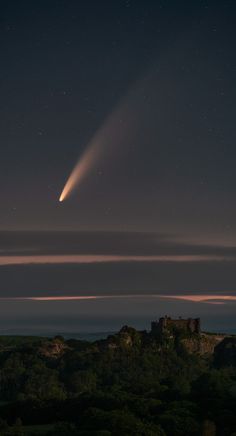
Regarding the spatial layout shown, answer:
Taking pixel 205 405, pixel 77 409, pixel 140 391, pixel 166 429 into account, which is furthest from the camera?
pixel 140 391

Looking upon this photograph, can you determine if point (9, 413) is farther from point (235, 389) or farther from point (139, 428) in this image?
point (139, 428)

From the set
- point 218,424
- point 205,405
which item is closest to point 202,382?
point 205,405

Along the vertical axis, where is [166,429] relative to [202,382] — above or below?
below

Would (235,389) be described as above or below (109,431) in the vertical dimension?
above

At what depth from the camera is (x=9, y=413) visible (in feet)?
451

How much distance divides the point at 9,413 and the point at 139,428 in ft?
179

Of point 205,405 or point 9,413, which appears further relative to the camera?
Result: point 9,413

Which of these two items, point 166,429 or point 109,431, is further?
point 166,429

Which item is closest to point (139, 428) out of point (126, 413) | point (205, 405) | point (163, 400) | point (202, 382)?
point (126, 413)

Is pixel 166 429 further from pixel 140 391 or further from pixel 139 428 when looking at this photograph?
pixel 140 391

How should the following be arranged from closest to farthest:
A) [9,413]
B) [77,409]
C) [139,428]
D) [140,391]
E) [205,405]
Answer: [139,428], [205,405], [77,409], [9,413], [140,391]

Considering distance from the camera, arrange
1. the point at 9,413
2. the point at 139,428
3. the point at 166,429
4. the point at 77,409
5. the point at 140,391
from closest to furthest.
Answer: the point at 139,428, the point at 166,429, the point at 77,409, the point at 9,413, the point at 140,391

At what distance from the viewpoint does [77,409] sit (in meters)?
124

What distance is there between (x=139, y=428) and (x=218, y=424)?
1535 centimetres
